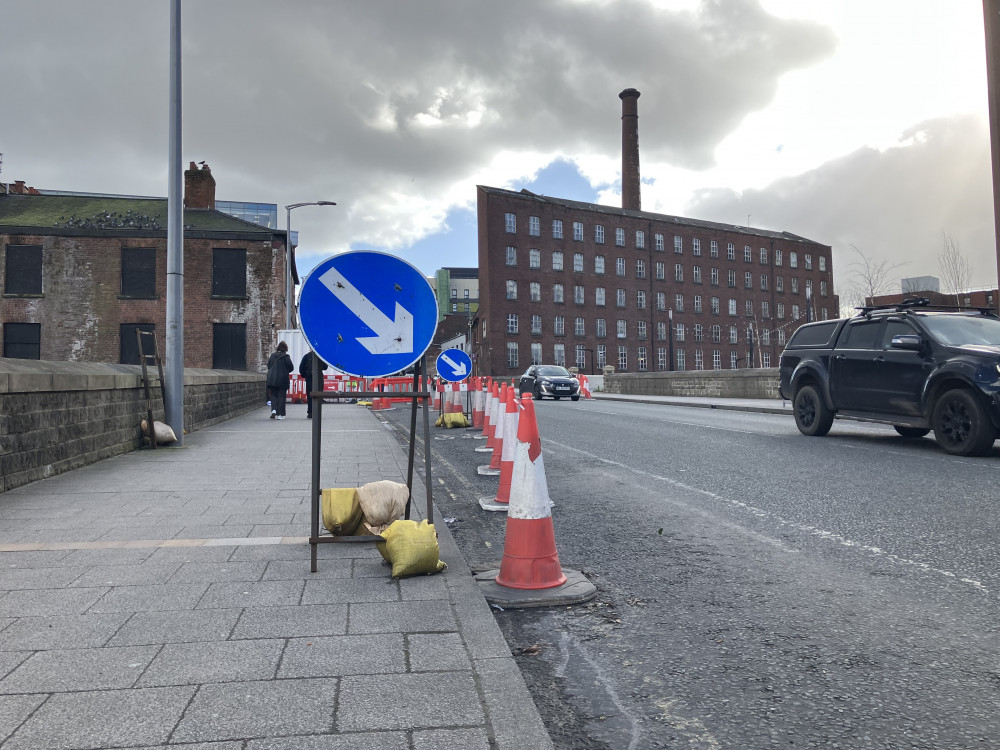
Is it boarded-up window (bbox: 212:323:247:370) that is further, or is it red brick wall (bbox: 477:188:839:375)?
red brick wall (bbox: 477:188:839:375)

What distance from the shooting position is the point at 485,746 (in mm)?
2143

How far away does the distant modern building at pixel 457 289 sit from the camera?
3986 inches

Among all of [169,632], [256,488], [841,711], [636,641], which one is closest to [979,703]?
[841,711]

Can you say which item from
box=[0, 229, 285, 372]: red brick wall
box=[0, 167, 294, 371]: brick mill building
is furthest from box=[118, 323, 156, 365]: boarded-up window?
box=[0, 229, 285, 372]: red brick wall

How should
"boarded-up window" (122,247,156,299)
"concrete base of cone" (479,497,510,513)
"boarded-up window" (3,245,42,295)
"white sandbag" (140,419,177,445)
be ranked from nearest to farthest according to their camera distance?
"concrete base of cone" (479,497,510,513) → "white sandbag" (140,419,177,445) → "boarded-up window" (3,245,42,295) → "boarded-up window" (122,247,156,299)

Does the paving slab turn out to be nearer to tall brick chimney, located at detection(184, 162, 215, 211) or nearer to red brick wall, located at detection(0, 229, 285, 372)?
red brick wall, located at detection(0, 229, 285, 372)

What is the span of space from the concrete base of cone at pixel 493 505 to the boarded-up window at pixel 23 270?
3299cm

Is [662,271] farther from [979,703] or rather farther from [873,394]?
[979,703]

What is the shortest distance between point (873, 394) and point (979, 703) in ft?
28.1

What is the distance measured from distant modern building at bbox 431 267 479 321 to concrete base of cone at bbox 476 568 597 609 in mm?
96569

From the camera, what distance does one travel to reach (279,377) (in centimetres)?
1719

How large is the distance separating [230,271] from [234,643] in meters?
33.0

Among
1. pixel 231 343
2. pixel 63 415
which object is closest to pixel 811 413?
pixel 63 415

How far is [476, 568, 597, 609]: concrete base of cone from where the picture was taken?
3.65 meters
